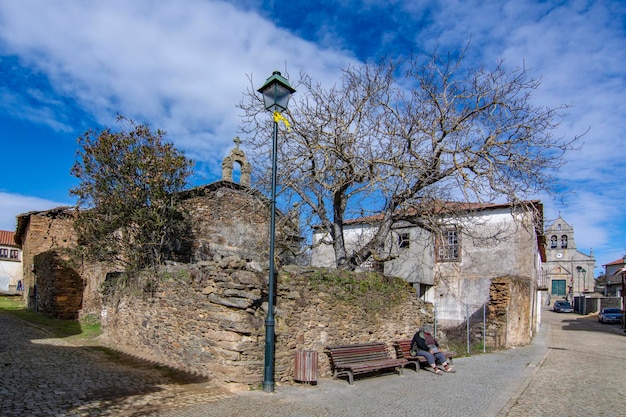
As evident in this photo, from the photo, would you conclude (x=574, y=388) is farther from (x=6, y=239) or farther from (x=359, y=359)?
(x=6, y=239)

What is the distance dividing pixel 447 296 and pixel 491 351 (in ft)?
16.9

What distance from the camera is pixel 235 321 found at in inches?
324

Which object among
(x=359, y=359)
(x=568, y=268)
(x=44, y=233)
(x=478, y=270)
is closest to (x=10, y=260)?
(x=44, y=233)

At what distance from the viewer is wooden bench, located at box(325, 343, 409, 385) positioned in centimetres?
928

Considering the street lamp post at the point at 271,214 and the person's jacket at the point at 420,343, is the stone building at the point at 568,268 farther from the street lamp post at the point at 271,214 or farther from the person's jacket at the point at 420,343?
the street lamp post at the point at 271,214

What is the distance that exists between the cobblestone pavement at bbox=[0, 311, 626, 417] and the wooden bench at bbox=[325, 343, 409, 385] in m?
0.28

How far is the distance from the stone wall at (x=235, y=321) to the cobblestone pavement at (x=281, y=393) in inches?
20.3

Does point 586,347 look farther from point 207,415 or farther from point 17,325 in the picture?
point 17,325

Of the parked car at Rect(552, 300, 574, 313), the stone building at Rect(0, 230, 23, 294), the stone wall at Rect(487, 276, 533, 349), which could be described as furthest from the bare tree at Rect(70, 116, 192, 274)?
the parked car at Rect(552, 300, 574, 313)

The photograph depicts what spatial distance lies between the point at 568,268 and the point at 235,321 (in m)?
74.3

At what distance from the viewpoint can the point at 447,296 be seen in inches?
850

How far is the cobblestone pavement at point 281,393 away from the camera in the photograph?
6594 millimetres

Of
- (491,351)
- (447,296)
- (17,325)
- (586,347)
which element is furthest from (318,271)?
(586,347)

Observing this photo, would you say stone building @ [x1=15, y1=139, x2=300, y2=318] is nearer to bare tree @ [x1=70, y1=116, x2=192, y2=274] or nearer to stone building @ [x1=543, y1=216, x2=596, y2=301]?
bare tree @ [x1=70, y1=116, x2=192, y2=274]
